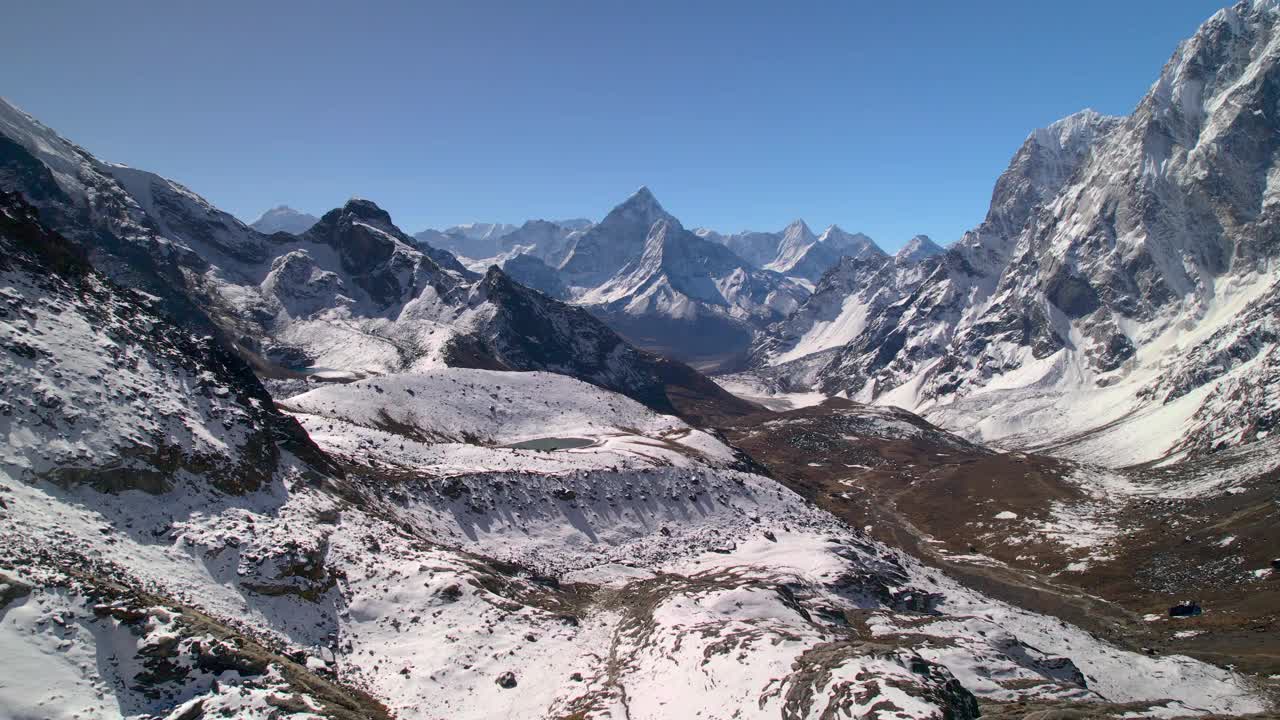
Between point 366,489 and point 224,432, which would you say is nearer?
point 224,432

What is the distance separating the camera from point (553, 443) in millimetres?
91750

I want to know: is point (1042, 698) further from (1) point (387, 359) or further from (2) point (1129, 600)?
(1) point (387, 359)

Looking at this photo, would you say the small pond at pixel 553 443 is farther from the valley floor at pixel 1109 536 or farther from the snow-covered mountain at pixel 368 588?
the valley floor at pixel 1109 536

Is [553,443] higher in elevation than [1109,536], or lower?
higher

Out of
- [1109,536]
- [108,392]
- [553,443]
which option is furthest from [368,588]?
[1109,536]

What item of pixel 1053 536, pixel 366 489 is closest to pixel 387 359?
pixel 366 489

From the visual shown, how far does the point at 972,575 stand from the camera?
278ft

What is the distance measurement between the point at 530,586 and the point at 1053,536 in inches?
3611

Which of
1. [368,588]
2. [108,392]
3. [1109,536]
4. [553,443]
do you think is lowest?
[368,588]

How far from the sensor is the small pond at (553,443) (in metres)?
89.1

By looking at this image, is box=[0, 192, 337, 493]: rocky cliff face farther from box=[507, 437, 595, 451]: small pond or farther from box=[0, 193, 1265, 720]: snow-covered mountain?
box=[507, 437, 595, 451]: small pond

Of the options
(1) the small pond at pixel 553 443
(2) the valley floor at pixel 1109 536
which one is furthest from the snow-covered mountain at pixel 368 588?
(1) the small pond at pixel 553 443

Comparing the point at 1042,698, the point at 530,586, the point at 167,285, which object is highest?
the point at 167,285

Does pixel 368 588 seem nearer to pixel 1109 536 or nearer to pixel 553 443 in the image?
pixel 553 443
